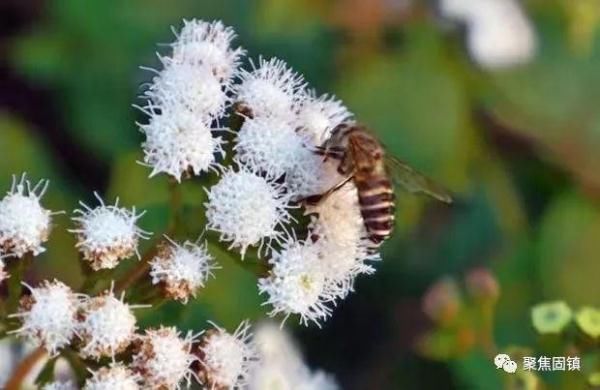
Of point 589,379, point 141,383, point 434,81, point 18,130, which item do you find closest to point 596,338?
point 589,379

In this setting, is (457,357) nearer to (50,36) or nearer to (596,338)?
(596,338)

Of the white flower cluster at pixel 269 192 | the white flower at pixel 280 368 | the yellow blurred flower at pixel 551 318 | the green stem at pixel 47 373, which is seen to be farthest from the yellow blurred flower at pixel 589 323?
the green stem at pixel 47 373

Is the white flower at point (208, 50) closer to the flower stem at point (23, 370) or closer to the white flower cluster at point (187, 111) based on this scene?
the white flower cluster at point (187, 111)

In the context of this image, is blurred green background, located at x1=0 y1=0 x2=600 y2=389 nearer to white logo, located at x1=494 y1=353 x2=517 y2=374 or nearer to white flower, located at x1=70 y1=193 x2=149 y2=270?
white logo, located at x1=494 y1=353 x2=517 y2=374

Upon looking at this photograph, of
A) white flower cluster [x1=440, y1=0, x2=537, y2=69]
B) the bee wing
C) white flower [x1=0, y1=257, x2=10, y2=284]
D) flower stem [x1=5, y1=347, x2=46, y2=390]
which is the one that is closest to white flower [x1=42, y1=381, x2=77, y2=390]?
flower stem [x1=5, y1=347, x2=46, y2=390]

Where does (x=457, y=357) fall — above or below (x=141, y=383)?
above

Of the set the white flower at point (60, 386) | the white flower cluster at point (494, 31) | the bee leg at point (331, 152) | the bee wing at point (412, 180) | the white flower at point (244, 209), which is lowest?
the white flower at point (60, 386)
